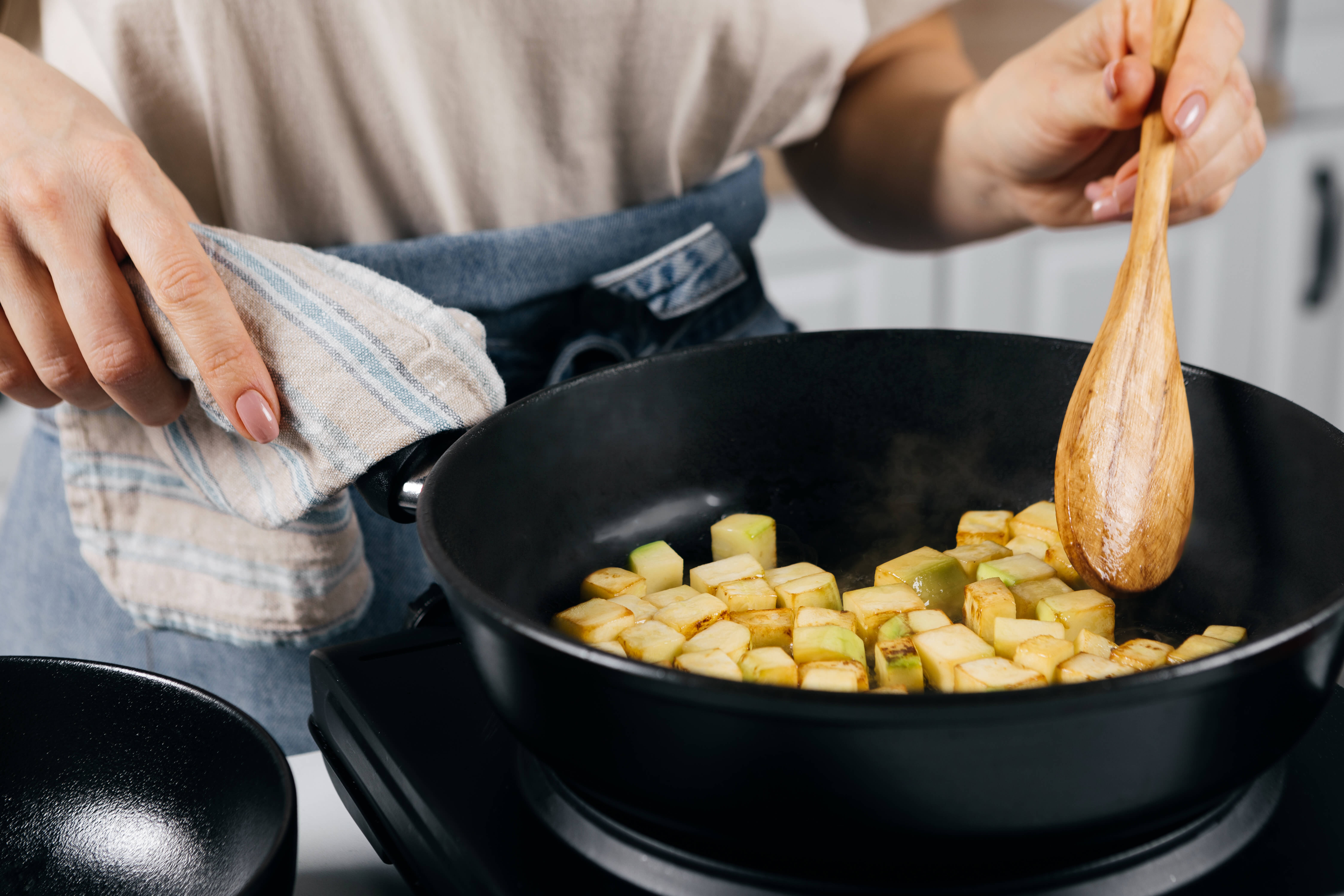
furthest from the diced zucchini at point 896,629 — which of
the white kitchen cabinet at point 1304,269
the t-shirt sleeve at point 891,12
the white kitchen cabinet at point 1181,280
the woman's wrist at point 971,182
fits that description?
the white kitchen cabinet at point 1304,269

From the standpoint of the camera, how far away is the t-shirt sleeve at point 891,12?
108cm

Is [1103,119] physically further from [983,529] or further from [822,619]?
[822,619]

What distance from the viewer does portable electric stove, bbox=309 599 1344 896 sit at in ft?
1.35

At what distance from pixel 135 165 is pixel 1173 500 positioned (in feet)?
1.99

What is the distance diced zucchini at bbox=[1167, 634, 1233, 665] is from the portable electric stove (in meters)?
0.05

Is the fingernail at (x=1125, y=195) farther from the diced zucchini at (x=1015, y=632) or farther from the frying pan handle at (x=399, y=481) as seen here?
the frying pan handle at (x=399, y=481)

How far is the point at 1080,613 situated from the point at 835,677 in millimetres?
174

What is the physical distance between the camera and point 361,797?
519mm

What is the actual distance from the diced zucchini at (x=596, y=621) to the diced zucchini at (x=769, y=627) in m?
0.06

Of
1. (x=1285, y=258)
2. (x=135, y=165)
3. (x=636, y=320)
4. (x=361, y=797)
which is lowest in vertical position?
(x=1285, y=258)

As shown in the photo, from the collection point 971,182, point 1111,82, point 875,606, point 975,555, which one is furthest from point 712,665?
point 971,182

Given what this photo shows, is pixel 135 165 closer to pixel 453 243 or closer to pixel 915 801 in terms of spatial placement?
pixel 453 243

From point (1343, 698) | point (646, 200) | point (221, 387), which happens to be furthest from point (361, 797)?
point (646, 200)

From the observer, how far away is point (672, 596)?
2.06ft
